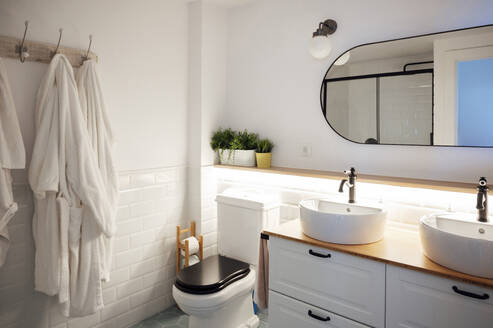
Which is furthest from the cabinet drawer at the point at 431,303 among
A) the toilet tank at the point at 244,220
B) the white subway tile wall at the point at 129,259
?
the white subway tile wall at the point at 129,259

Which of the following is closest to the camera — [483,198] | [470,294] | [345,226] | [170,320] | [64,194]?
[470,294]

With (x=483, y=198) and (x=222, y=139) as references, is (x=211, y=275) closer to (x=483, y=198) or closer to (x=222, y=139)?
(x=222, y=139)

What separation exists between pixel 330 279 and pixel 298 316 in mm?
306

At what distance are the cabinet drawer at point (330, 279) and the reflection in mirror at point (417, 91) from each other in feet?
2.90

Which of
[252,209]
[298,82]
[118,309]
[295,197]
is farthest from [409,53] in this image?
[118,309]

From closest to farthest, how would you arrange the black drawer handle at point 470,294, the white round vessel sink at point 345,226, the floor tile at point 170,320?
the black drawer handle at point 470,294 < the white round vessel sink at point 345,226 < the floor tile at point 170,320

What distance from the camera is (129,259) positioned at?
2408mm

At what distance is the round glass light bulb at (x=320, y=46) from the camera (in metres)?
2.29

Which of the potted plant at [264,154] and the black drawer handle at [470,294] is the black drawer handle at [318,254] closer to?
the black drawer handle at [470,294]

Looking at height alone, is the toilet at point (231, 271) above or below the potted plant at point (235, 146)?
below

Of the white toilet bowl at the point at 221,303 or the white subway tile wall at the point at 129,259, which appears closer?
the white subway tile wall at the point at 129,259

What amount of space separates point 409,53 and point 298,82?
→ 2.57ft

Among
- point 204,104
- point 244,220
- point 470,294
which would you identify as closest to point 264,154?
point 244,220

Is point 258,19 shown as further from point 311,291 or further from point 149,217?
point 311,291
